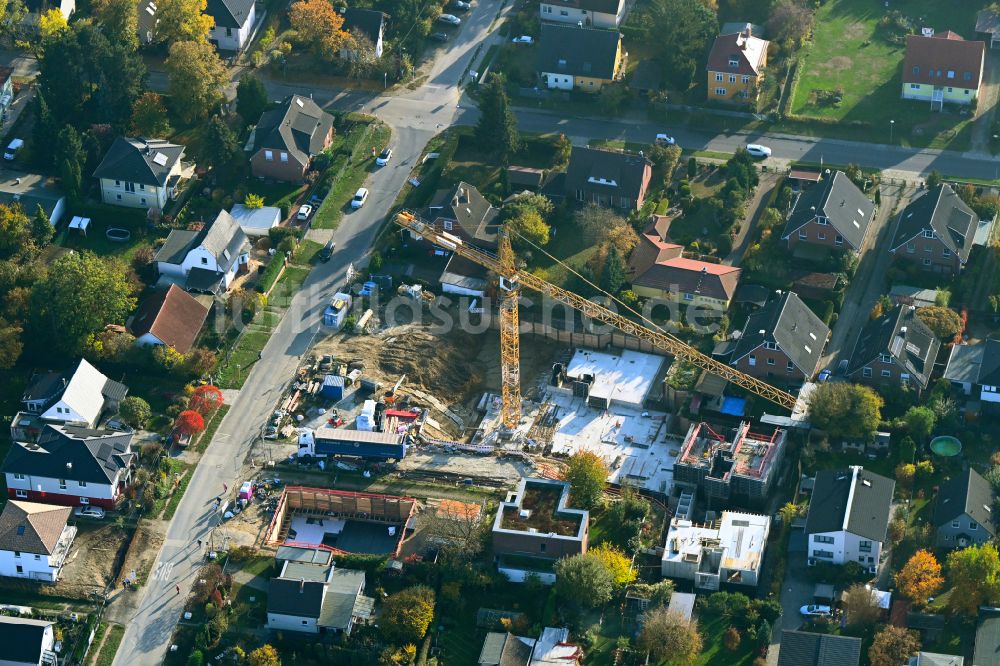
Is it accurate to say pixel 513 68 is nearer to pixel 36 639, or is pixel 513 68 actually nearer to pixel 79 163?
pixel 79 163

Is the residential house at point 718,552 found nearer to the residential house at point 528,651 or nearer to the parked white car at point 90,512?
the residential house at point 528,651

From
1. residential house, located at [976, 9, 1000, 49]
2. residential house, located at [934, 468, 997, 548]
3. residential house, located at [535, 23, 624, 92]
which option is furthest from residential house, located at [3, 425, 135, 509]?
residential house, located at [976, 9, 1000, 49]

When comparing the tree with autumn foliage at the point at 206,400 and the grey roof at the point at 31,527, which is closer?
the grey roof at the point at 31,527

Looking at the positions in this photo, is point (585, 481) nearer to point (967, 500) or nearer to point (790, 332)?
point (790, 332)

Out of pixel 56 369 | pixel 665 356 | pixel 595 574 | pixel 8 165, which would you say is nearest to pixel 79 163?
pixel 8 165

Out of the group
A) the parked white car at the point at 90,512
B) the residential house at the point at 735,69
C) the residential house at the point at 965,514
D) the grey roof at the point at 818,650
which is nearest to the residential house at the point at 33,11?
the parked white car at the point at 90,512

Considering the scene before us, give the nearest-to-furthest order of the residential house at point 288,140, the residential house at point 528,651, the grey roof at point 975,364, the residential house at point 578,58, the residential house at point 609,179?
the residential house at point 528,651
the grey roof at point 975,364
the residential house at point 609,179
the residential house at point 288,140
the residential house at point 578,58
